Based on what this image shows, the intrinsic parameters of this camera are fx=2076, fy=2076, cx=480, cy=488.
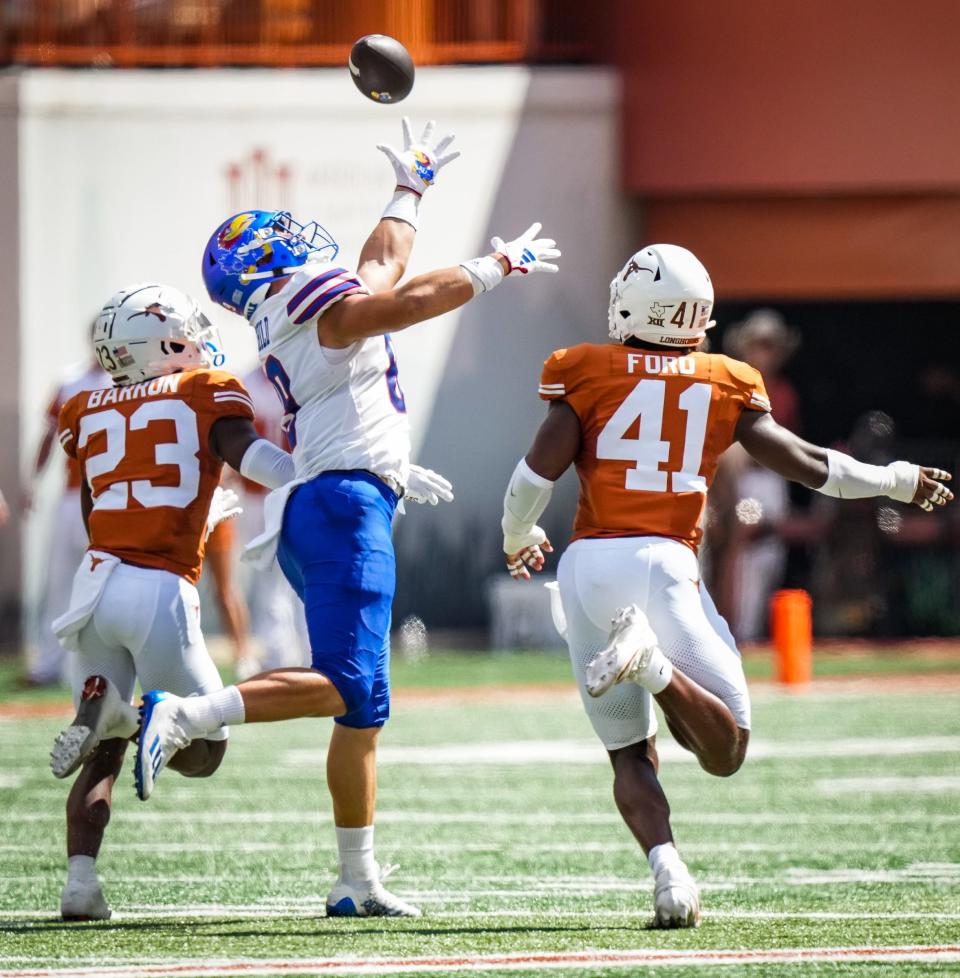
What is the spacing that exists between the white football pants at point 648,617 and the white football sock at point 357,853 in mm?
647

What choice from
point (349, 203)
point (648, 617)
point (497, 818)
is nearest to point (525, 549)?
point (648, 617)

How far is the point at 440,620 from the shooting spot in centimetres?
1452

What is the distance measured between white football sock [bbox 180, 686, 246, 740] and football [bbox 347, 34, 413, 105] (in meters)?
1.91

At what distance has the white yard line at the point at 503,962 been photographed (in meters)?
4.26

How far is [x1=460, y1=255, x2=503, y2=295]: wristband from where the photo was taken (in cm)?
514

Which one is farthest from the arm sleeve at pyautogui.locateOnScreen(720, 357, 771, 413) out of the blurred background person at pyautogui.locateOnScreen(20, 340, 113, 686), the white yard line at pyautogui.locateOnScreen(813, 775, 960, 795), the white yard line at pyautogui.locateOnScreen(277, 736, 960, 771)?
the blurred background person at pyautogui.locateOnScreen(20, 340, 113, 686)

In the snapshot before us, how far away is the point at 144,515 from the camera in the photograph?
17.7 feet

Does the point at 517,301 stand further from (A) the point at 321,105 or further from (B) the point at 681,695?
(B) the point at 681,695

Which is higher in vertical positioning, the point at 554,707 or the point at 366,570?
the point at 366,570

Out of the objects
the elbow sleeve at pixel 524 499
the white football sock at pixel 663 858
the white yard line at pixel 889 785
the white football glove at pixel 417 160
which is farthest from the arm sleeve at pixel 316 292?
the white yard line at pixel 889 785

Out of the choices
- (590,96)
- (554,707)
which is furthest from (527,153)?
(554,707)

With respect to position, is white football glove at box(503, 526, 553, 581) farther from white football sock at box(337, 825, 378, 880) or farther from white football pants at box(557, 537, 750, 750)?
white football sock at box(337, 825, 378, 880)

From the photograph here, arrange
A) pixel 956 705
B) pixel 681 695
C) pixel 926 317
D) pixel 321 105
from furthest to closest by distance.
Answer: pixel 926 317, pixel 321 105, pixel 956 705, pixel 681 695

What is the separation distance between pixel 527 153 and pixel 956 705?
582 centimetres
